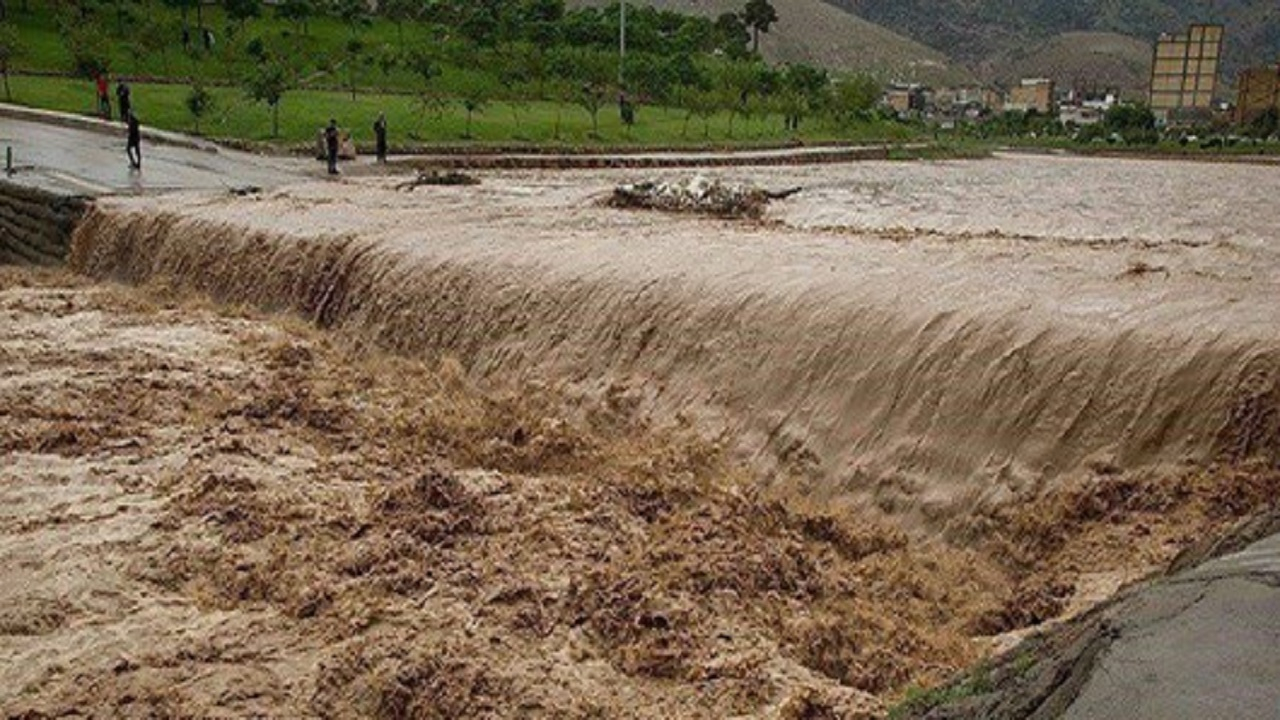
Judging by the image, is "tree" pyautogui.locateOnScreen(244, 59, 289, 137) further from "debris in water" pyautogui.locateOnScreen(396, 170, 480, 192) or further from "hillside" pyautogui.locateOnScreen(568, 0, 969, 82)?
"hillside" pyautogui.locateOnScreen(568, 0, 969, 82)

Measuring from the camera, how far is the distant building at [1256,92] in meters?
66.2

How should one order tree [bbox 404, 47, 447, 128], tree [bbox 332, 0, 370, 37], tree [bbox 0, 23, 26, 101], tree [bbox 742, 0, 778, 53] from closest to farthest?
tree [bbox 0, 23, 26, 101], tree [bbox 404, 47, 447, 128], tree [bbox 332, 0, 370, 37], tree [bbox 742, 0, 778, 53]

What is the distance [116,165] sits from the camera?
75.9 feet

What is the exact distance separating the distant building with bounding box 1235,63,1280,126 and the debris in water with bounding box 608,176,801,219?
5558 cm

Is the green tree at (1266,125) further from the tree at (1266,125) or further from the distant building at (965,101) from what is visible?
the distant building at (965,101)

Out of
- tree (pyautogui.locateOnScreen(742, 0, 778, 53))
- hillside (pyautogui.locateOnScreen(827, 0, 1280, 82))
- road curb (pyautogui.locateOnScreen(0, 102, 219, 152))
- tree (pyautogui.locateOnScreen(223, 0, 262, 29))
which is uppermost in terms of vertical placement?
hillside (pyautogui.locateOnScreen(827, 0, 1280, 82))

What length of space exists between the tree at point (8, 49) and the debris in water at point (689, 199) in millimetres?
22480

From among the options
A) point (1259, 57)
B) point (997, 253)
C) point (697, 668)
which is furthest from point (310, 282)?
point (1259, 57)

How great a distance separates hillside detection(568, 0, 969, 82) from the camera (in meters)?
143

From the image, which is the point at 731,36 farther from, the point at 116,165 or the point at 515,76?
the point at 116,165

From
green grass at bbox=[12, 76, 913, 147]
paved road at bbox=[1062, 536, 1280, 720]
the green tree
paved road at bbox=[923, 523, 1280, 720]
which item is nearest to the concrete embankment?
green grass at bbox=[12, 76, 913, 147]

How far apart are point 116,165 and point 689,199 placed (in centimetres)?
1140

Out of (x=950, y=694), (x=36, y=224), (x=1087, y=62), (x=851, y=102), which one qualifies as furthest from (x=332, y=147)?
(x=1087, y=62)

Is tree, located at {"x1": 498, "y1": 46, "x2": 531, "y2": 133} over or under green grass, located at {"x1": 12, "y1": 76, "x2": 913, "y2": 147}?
over
